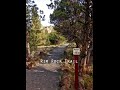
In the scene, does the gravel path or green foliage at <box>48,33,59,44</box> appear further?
the gravel path

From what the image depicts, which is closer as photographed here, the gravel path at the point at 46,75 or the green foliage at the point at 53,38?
the green foliage at the point at 53,38

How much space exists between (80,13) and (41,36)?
59cm

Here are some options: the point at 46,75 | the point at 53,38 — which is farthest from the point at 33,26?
the point at 46,75

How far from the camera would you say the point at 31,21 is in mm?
2777

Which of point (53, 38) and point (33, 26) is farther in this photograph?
point (33, 26)

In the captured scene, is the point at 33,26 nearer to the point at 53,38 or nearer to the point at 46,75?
the point at 53,38

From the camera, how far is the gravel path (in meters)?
2.78

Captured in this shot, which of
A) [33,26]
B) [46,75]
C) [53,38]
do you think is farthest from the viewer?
[46,75]

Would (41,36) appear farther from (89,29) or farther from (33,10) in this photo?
(89,29)

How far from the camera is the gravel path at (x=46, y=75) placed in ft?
9.12

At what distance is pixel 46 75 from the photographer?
3.25 meters

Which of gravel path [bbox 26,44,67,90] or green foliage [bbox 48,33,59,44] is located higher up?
green foliage [bbox 48,33,59,44]

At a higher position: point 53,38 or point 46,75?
point 53,38
